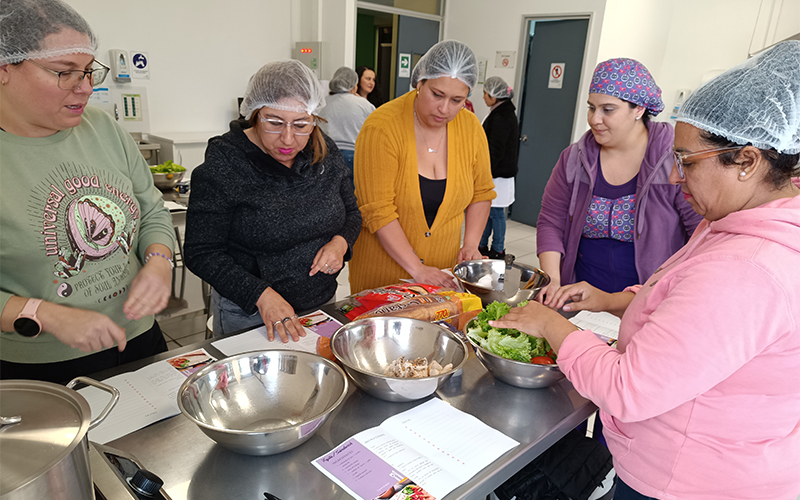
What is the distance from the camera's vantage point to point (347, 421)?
1171 mm

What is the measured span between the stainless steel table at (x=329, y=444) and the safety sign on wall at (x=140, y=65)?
4504 millimetres

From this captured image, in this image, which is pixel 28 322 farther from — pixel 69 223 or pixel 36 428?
pixel 36 428

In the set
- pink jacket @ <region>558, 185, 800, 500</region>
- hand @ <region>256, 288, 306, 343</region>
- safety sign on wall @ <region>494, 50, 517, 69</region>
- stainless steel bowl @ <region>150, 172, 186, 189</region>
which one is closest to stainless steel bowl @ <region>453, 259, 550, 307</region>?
hand @ <region>256, 288, 306, 343</region>

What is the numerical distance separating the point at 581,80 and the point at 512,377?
5.16 metres

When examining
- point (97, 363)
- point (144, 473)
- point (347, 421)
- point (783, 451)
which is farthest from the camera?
point (97, 363)

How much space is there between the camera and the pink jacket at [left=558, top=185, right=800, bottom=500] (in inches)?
34.5

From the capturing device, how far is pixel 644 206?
6.23 ft

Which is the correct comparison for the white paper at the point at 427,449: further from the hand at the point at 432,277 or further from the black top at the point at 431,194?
the black top at the point at 431,194

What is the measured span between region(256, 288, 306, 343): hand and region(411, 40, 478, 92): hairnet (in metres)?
1.09

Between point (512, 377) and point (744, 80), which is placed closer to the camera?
point (744, 80)

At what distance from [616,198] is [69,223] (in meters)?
1.81

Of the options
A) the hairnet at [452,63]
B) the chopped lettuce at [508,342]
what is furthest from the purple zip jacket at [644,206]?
the chopped lettuce at [508,342]

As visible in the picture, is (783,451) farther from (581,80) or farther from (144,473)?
(581,80)

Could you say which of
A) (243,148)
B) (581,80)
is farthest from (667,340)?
(581,80)
